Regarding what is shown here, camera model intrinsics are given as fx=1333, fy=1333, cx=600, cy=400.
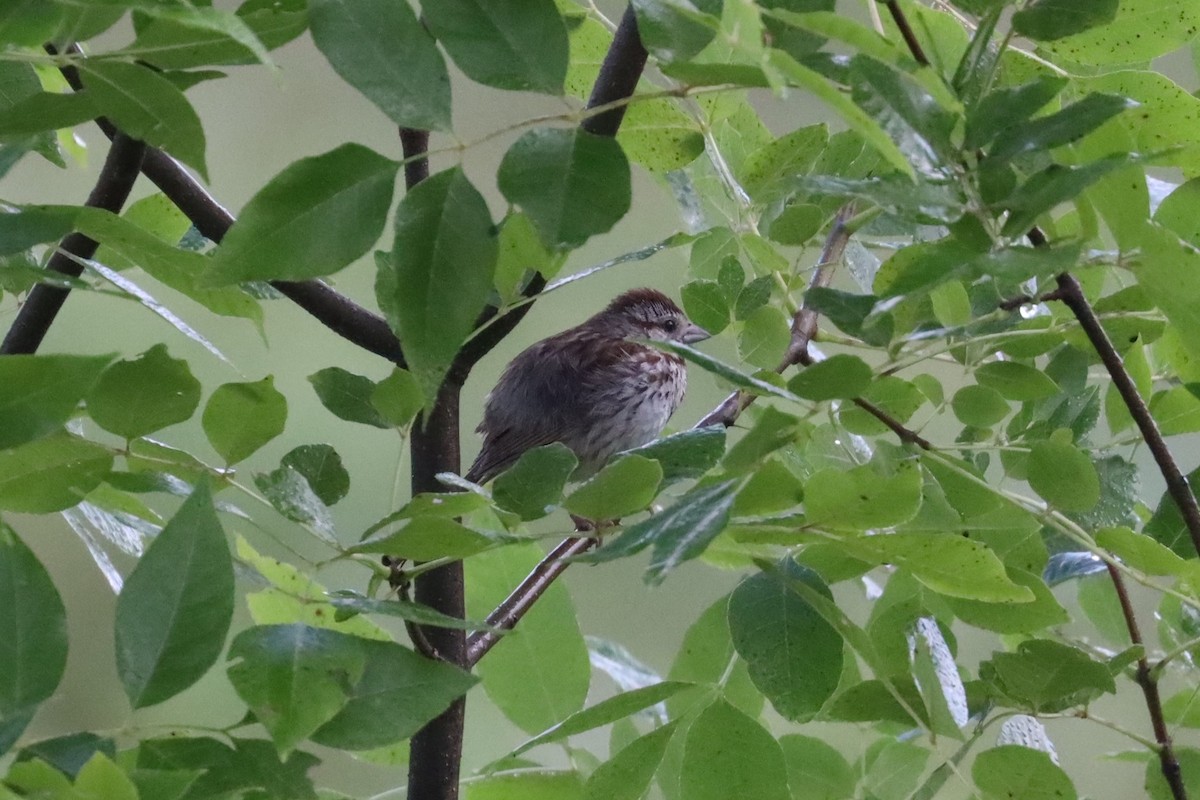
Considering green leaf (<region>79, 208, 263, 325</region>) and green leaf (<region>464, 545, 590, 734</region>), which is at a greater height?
green leaf (<region>79, 208, 263, 325</region>)

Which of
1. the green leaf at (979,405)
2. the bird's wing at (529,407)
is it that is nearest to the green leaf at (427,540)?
the green leaf at (979,405)

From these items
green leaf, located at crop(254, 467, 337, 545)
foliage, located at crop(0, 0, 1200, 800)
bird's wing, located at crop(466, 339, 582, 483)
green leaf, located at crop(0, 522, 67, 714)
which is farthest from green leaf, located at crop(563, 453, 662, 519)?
bird's wing, located at crop(466, 339, 582, 483)

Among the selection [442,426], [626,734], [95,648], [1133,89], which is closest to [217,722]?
[95,648]

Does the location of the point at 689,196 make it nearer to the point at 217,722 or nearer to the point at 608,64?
the point at 608,64

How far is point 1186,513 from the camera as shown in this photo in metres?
0.73

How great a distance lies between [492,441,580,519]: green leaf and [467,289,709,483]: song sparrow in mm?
1925

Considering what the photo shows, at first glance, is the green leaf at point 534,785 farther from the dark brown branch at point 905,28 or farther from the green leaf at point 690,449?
the dark brown branch at point 905,28

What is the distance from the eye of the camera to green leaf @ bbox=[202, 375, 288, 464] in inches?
25.4

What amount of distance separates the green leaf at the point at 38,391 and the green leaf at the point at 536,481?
0.62 ft

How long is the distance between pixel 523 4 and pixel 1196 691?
0.67 meters

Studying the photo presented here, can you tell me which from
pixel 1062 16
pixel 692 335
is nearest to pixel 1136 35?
pixel 1062 16

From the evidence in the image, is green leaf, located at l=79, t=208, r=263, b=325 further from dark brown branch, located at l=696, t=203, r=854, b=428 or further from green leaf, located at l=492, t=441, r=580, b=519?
dark brown branch, located at l=696, t=203, r=854, b=428

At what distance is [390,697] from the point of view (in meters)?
0.56

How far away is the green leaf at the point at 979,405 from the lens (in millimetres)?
883
